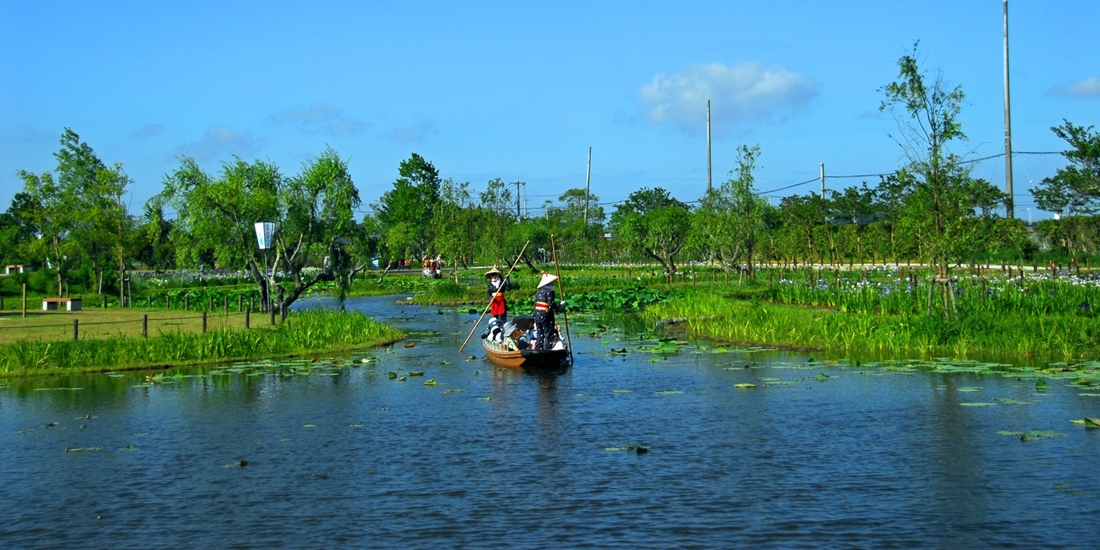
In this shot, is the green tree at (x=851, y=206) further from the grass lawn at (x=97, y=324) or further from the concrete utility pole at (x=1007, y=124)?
the grass lawn at (x=97, y=324)

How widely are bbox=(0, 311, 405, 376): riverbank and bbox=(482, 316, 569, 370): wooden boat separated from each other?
5.82 metres

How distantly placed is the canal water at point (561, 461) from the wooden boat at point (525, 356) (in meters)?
1.15

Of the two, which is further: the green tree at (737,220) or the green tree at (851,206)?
the green tree at (851,206)

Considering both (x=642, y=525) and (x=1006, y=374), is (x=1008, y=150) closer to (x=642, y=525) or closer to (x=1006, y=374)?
(x=1006, y=374)

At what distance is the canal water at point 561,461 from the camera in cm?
1079

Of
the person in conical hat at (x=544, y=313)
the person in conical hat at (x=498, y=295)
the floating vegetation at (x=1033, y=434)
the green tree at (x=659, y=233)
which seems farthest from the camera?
the green tree at (x=659, y=233)

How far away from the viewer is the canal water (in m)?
10.8

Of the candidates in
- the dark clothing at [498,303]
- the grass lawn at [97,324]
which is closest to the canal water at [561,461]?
the dark clothing at [498,303]

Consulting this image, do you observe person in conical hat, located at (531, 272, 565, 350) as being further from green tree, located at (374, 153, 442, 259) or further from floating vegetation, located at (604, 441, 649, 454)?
green tree, located at (374, 153, 442, 259)

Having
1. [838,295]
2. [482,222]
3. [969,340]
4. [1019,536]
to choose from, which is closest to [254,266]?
[838,295]

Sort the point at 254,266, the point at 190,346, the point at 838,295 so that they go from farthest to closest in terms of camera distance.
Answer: the point at 254,266 → the point at 838,295 → the point at 190,346

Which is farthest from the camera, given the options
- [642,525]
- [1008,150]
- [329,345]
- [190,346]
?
[1008,150]

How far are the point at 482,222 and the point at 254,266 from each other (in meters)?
44.0

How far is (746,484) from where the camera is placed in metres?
12.4
